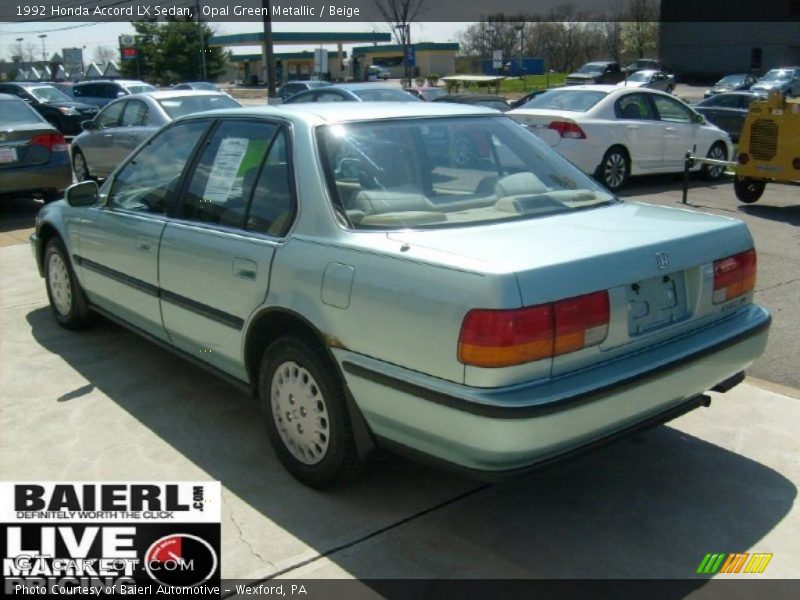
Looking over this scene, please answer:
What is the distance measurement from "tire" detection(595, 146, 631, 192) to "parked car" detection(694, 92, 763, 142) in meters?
7.24

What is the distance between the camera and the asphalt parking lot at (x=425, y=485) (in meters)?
3.24

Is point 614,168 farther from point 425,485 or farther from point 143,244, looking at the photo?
point 425,485

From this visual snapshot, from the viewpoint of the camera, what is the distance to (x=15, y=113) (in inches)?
431

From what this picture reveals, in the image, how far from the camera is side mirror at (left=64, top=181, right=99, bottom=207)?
17.3 feet

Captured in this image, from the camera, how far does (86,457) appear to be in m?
4.04

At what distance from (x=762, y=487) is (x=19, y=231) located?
875 centimetres

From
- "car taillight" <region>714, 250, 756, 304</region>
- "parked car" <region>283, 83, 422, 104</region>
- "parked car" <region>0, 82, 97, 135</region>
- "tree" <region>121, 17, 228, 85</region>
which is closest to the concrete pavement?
"car taillight" <region>714, 250, 756, 304</region>

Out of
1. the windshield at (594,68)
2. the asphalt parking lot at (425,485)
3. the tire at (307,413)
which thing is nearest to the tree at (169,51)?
the windshield at (594,68)

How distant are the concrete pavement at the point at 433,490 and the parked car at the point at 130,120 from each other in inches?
277

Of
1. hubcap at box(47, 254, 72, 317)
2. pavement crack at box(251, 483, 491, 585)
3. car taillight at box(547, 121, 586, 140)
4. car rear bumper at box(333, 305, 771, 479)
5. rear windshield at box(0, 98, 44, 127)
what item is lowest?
pavement crack at box(251, 483, 491, 585)

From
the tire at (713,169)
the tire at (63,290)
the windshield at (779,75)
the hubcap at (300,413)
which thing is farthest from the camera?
the windshield at (779,75)

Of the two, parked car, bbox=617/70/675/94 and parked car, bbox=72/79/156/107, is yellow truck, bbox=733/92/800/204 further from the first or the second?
parked car, bbox=617/70/675/94

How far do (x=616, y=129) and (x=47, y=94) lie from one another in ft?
56.1

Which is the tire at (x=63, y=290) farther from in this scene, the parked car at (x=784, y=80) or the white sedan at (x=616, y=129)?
the parked car at (x=784, y=80)
